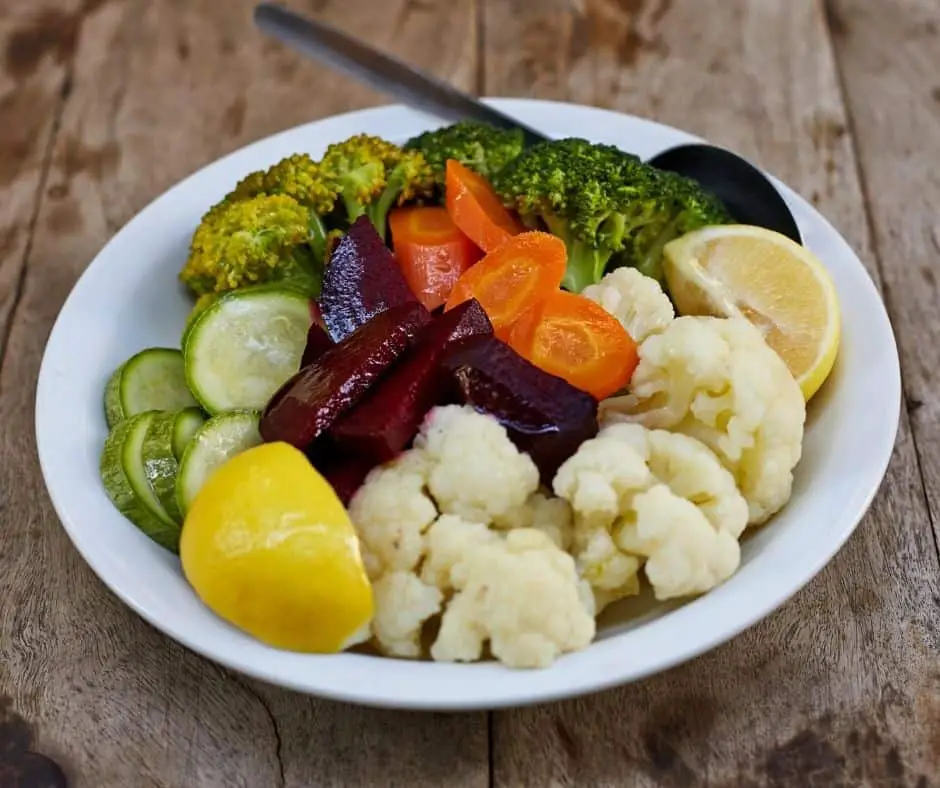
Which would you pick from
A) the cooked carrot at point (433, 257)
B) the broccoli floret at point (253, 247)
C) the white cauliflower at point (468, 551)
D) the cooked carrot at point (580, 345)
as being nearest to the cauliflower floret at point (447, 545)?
the white cauliflower at point (468, 551)

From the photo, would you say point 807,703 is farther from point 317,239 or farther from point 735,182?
point 317,239

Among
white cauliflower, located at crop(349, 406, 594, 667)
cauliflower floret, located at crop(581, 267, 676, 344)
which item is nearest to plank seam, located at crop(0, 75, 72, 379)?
white cauliflower, located at crop(349, 406, 594, 667)

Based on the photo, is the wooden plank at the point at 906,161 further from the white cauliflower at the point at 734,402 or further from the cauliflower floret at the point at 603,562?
the cauliflower floret at the point at 603,562

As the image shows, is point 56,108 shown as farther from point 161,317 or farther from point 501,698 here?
point 501,698

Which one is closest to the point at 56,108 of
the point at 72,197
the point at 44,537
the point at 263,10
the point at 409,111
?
the point at 72,197

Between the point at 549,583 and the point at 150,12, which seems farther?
the point at 150,12
